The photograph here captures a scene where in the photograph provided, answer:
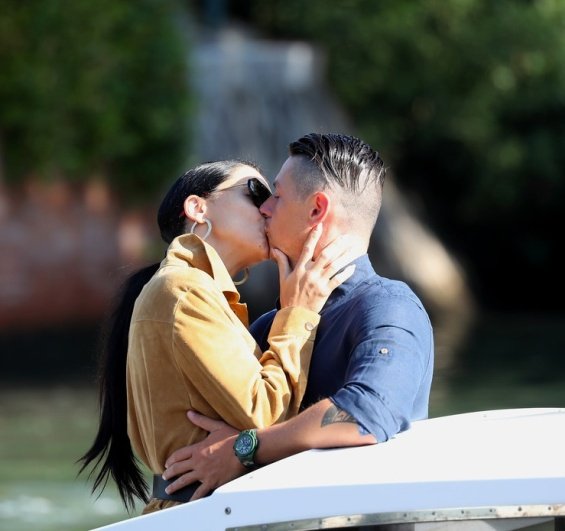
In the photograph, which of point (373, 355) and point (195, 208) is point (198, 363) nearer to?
point (373, 355)

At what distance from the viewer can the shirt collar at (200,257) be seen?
3.44 meters

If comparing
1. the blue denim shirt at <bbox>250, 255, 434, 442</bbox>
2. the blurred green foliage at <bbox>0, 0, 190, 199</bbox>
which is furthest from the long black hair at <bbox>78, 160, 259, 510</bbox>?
the blurred green foliage at <bbox>0, 0, 190, 199</bbox>

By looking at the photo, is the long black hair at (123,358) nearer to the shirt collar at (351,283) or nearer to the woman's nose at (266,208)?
the woman's nose at (266,208)

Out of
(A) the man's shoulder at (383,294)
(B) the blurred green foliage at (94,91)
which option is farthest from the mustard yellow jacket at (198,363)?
(B) the blurred green foliage at (94,91)

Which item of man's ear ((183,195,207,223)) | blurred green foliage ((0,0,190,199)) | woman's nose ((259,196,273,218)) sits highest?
blurred green foliage ((0,0,190,199))

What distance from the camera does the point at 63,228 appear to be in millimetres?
20906

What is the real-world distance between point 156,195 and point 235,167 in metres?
18.7

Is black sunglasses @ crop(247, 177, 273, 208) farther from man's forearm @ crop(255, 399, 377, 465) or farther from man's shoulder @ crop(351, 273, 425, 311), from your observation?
man's forearm @ crop(255, 399, 377, 465)

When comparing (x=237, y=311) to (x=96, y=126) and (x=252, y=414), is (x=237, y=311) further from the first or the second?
(x=96, y=126)

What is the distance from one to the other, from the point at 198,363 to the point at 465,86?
21.5 meters

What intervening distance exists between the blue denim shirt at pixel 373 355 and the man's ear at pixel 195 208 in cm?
44

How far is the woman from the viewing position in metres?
3.19

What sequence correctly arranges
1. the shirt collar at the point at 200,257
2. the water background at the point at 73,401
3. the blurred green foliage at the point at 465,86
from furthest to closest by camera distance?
the blurred green foliage at the point at 465,86
the water background at the point at 73,401
the shirt collar at the point at 200,257

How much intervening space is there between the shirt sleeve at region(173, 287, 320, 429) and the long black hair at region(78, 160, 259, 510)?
38 cm
